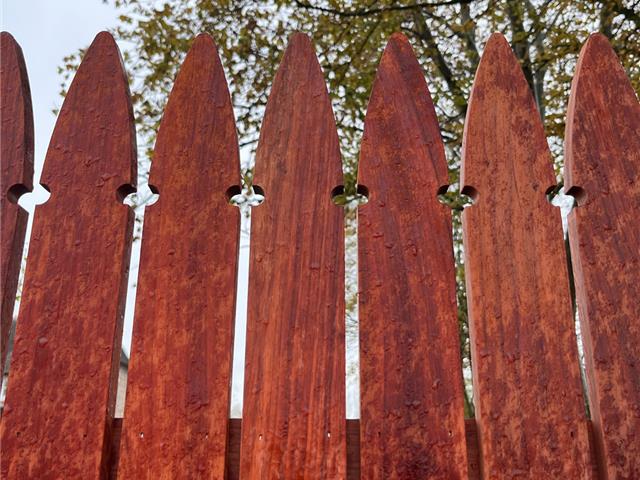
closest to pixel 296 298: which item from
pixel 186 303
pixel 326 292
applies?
pixel 326 292

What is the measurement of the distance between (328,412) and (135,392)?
36cm

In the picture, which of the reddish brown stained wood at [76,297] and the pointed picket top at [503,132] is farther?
the pointed picket top at [503,132]

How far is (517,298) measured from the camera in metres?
1.33

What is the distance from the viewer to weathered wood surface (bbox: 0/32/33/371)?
4.69ft

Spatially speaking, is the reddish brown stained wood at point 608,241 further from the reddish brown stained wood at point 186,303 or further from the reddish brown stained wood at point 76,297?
the reddish brown stained wood at point 76,297

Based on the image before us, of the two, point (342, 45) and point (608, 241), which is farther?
point (342, 45)

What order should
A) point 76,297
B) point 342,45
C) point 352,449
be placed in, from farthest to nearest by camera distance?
1. point 342,45
2. point 76,297
3. point 352,449

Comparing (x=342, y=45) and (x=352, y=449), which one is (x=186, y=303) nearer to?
(x=352, y=449)

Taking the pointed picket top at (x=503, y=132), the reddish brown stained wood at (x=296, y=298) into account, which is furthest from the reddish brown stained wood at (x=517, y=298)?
the reddish brown stained wood at (x=296, y=298)

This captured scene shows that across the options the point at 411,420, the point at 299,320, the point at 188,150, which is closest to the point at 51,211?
the point at 188,150

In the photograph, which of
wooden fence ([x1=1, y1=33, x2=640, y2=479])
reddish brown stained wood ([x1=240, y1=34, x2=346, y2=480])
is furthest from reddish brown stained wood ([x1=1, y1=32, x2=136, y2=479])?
reddish brown stained wood ([x1=240, y1=34, x2=346, y2=480])

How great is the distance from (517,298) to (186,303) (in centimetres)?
63

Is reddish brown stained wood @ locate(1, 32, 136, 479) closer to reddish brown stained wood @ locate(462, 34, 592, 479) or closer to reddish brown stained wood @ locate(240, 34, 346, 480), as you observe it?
reddish brown stained wood @ locate(240, 34, 346, 480)

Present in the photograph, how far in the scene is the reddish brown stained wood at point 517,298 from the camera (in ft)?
4.09
